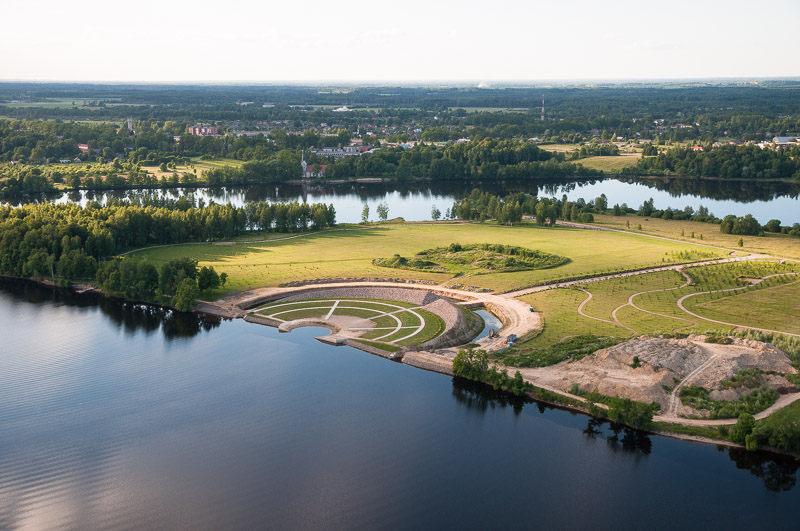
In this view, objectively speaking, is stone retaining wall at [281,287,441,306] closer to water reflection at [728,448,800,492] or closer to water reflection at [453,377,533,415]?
water reflection at [453,377,533,415]

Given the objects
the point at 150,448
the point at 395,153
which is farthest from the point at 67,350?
the point at 395,153

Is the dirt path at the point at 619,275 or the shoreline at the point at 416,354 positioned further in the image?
the dirt path at the point at 619,275

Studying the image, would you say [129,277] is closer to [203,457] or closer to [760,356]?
[203,457]

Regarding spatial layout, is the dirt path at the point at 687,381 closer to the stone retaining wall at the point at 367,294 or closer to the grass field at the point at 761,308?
the grass field at the point at 761,308

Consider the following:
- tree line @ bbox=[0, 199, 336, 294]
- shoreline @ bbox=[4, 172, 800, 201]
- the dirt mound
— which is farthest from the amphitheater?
shoreline @ bbox=[4, 172, 800, 201]

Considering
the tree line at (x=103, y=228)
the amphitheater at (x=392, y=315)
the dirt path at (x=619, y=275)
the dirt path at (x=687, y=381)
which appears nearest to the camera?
the dirt path at (x=687, y=381)

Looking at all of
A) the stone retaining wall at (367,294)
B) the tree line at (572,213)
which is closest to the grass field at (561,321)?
the stone retaining wall at (367,294)

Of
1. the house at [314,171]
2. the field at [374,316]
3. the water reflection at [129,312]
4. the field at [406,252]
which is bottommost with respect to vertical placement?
the water reflection at [129,312]

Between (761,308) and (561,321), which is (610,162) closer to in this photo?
(761,308)
